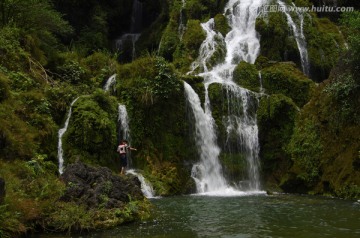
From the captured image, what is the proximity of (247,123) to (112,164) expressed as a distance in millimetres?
7192

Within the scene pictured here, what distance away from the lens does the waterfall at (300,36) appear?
970 inches

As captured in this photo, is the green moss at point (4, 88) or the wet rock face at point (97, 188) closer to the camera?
the wet rock face at point (97, 188)

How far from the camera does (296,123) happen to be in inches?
727

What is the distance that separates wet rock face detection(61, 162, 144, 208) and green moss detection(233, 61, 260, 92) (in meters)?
11.8

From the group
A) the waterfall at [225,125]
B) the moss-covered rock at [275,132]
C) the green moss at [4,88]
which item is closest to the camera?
the green moss at [4,88]

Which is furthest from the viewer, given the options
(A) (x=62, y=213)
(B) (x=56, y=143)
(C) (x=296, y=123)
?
(C) (x=296, y=123)

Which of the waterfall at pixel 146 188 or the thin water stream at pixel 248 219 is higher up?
the waterfall at pixel 146 188

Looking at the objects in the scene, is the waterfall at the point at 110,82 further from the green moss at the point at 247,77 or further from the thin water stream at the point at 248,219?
the thin water stream at the point at 248,219

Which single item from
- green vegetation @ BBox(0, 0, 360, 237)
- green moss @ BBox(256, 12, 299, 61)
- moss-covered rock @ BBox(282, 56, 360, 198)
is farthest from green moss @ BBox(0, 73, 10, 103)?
green moss @ BBox(256, 12, 299, 61)

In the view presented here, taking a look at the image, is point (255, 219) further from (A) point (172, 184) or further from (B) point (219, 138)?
(B) point (219, 138)

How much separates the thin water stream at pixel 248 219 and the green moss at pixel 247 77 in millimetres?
8712

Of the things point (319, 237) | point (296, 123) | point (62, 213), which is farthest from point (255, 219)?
point (296, 123)

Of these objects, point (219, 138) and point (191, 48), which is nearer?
point (219, 138)

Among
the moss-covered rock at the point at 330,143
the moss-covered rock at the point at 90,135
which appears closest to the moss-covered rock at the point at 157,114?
the moss-covered rock at the point at 90,135
